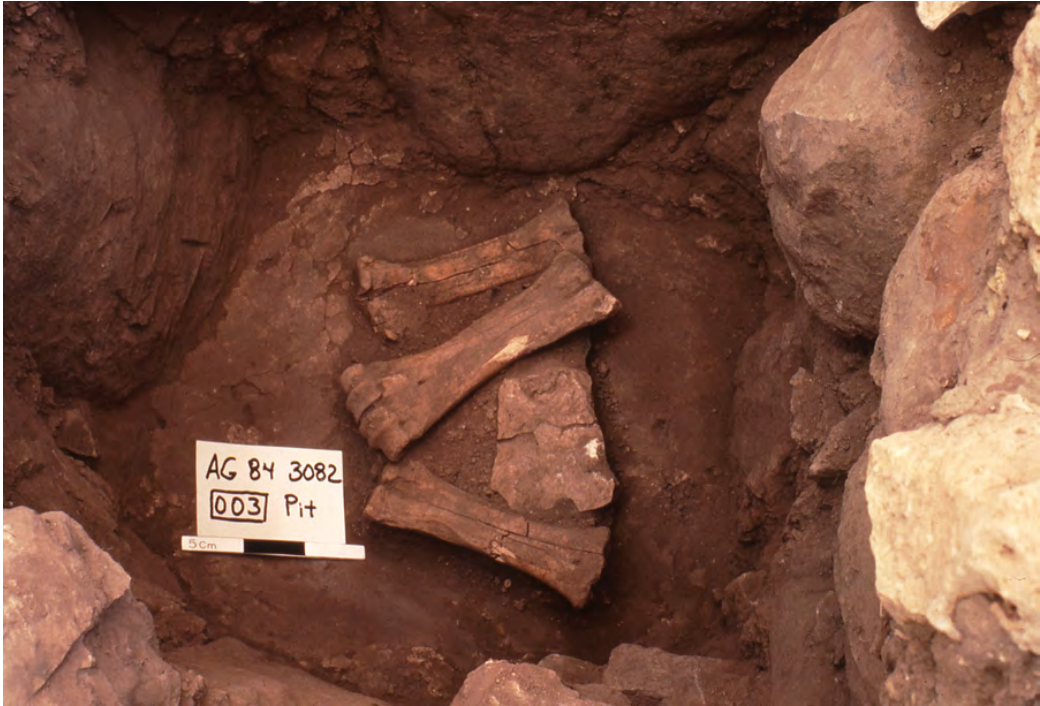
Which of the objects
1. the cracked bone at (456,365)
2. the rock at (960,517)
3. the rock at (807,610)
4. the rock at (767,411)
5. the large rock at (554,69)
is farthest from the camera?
the cracked bone at (456,365)

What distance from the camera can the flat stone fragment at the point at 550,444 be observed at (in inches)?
112

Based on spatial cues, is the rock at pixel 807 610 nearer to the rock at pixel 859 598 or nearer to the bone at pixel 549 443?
the rock at pixel 859 598

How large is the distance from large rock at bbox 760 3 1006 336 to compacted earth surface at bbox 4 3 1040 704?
0.7 inches

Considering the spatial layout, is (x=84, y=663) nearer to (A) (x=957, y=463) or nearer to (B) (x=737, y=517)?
(A) (x=957, y=463)

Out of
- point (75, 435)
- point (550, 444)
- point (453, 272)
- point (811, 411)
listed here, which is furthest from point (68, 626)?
point (453, 272)

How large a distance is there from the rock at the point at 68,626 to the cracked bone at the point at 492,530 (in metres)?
1.06

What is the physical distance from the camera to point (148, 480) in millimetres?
3000

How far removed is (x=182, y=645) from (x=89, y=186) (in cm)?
113

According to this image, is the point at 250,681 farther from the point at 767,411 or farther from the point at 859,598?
the point at 767,411

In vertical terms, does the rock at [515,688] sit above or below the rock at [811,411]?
below

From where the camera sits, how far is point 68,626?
167 centimetres

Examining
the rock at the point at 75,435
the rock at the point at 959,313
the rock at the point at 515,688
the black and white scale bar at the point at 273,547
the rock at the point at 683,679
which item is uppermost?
the rock at the point at 959,313

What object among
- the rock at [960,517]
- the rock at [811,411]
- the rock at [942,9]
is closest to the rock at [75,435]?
the rock at [811,411]

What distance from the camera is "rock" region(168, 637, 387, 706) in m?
2.11
